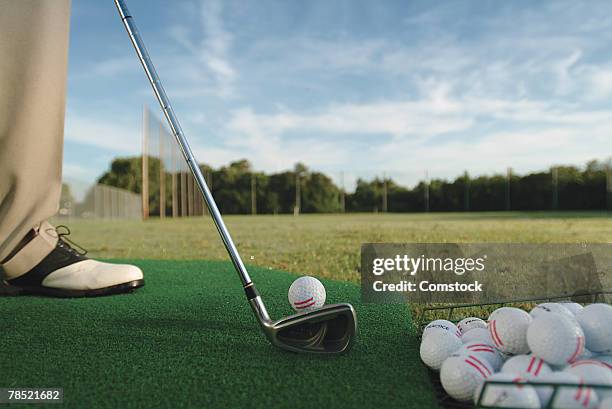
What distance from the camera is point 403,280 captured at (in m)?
3.59

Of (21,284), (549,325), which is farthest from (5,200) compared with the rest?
(549,325)

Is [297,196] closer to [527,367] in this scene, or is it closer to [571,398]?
[527,367]

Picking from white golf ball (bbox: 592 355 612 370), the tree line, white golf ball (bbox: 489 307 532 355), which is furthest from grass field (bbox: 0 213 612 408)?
the tree line

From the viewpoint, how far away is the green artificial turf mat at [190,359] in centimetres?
126

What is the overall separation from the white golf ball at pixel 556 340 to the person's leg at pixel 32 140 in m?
2.19

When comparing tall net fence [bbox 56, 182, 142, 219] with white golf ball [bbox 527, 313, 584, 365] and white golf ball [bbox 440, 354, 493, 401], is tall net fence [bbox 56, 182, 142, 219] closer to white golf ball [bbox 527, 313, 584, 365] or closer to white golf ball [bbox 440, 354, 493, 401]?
white golf ball [bbox 440, 354, 493, 401]

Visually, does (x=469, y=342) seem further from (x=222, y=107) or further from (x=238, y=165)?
(x=238, y=165)

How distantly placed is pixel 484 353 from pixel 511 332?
0.11 m

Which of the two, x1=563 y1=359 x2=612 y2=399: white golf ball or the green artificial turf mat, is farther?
the green artificial turf mat

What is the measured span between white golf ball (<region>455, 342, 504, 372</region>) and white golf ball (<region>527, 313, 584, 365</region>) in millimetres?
125

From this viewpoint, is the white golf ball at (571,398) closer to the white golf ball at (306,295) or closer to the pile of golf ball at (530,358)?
the pile of golf ball at (530,358)

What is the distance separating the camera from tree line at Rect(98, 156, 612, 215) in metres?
30.4

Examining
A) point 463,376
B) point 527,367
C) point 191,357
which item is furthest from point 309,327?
point 527,367

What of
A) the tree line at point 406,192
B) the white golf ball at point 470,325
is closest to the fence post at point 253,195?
the tree line at point 406,192
